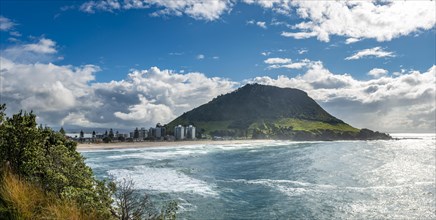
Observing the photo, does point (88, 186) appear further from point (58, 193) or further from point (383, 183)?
point (383, 183)

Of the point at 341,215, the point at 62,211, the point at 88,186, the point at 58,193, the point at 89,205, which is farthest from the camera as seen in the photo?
the point at 341,215

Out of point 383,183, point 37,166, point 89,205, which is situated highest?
point 37,166

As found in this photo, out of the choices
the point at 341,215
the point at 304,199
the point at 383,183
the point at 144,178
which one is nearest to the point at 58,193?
the point at 341,215

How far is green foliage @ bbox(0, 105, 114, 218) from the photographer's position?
14409 mm

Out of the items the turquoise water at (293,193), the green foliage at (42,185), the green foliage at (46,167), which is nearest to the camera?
the green foliage at (42,185)

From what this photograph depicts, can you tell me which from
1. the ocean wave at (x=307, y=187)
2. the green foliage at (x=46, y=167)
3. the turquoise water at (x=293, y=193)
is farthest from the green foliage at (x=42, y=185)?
the ocean wave at (x=307, y=187)

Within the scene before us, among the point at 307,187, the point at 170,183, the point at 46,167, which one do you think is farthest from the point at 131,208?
the point at 307,187

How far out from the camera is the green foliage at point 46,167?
47.3 feet

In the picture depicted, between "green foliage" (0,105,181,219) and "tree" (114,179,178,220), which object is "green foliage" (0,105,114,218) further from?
"tree" (114,179,178,220)

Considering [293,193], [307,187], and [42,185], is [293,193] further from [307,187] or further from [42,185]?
[42,185]

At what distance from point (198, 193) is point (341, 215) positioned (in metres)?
17.6

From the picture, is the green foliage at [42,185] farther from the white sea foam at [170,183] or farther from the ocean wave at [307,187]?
the ocean wave at [307,187]

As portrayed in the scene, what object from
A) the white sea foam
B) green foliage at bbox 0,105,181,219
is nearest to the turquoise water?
the white sea foam

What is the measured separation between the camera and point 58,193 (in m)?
14.9
